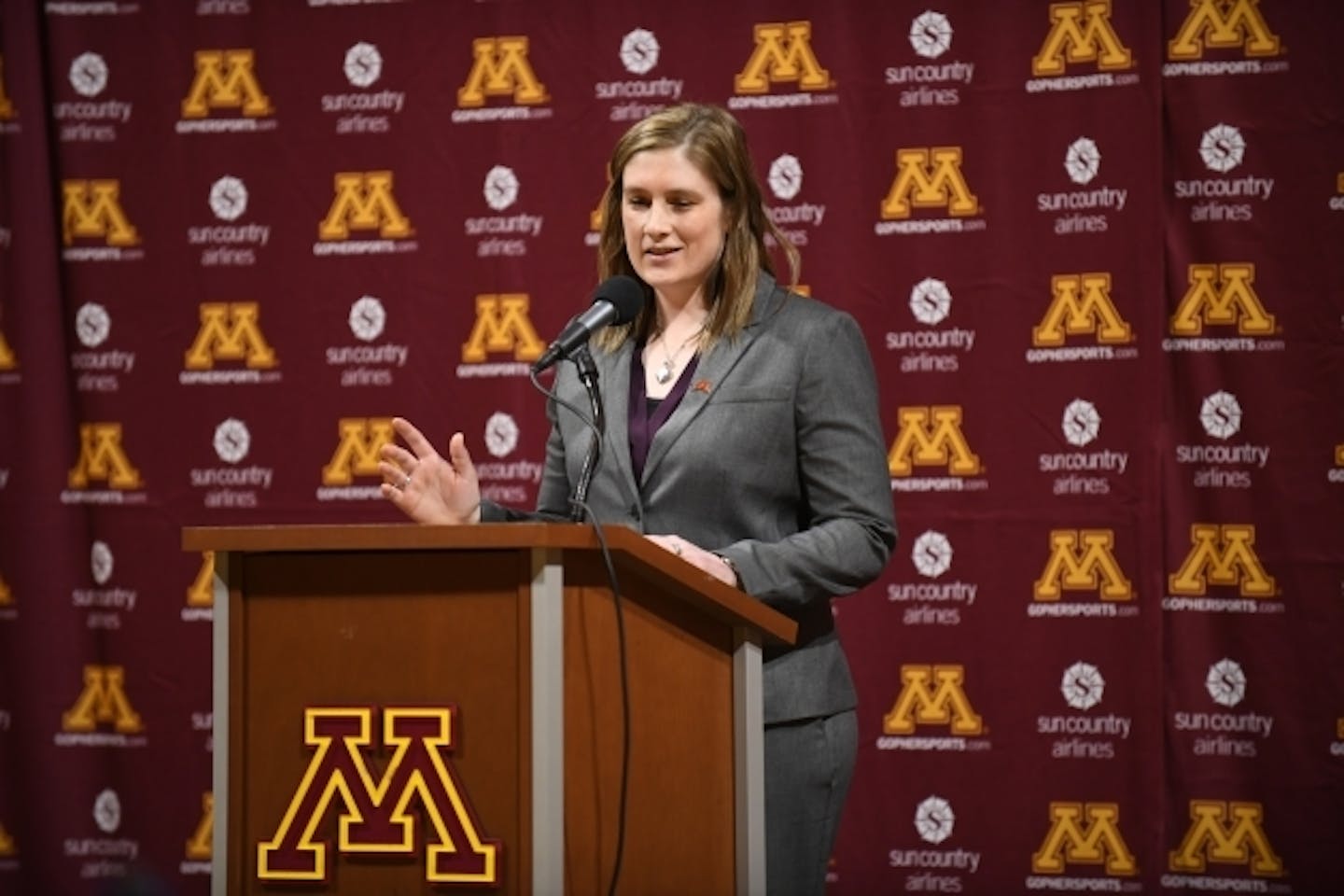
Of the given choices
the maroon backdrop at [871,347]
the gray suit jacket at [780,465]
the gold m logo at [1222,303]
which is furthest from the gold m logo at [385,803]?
the gold m logo at [1222,303]

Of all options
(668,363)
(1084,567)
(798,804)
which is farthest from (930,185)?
(798,804)

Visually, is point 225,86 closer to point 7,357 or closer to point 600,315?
point 7,357

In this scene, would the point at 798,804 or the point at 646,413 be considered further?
the point at 646,413

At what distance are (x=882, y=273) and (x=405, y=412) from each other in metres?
1.41

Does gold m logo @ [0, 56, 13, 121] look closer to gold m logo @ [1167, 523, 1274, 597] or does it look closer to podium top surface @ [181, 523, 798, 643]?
podium top surface @ [181, 523, 798, 643]

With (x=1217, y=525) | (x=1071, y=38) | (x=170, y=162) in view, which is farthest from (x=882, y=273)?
(x=170, y=162)

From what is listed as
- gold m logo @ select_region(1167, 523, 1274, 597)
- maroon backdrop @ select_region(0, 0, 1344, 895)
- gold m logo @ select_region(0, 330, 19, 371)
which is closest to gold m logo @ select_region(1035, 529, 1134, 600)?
maroon backdrop @ select_region(0, 0, 1344, 895)

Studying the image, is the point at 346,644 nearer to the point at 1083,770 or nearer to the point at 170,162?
the point at 1083,770

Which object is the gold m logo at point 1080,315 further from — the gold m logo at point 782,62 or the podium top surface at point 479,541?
the podium top surface at point 479,541

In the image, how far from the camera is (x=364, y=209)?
14.5 feet

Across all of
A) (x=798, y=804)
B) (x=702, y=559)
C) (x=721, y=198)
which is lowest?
(x=798, y=804)

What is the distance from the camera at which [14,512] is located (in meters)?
4.51

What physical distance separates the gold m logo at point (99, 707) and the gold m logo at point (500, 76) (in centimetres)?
197

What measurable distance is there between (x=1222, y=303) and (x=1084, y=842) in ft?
4.73
